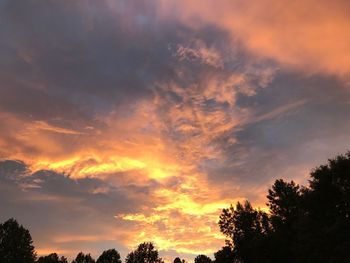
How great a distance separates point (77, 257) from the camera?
162m

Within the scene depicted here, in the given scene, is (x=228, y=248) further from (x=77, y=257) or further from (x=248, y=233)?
(x=77, y=257)

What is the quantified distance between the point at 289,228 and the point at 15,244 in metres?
68.9

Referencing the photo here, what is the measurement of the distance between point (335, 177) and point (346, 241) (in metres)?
8.82

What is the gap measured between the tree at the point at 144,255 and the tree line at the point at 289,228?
39 centimetres

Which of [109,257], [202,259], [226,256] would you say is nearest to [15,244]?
[226,256]

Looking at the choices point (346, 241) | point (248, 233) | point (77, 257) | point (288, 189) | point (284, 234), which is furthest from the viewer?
point (77, 257)

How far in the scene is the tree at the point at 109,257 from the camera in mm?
152413

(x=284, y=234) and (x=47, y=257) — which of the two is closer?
(x=284, y=234)

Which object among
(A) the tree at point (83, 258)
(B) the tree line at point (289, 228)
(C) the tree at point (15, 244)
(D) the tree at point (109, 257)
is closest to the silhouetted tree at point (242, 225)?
(B) the tree line at point (289, 228)

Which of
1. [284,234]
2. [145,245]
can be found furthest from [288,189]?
[145,245]

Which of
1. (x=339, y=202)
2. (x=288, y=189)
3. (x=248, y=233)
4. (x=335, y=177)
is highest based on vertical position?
(x=288, y=189)

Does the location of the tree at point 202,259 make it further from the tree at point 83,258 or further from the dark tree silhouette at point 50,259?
the dark tree silhouette at point 50,259

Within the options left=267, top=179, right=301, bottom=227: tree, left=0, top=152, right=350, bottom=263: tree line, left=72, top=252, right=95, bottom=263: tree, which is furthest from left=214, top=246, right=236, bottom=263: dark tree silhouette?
left=72, top=252, right=95, bottom=263: tree

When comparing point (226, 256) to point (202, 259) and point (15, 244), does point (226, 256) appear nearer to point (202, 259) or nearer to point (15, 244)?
point (15, 244)
